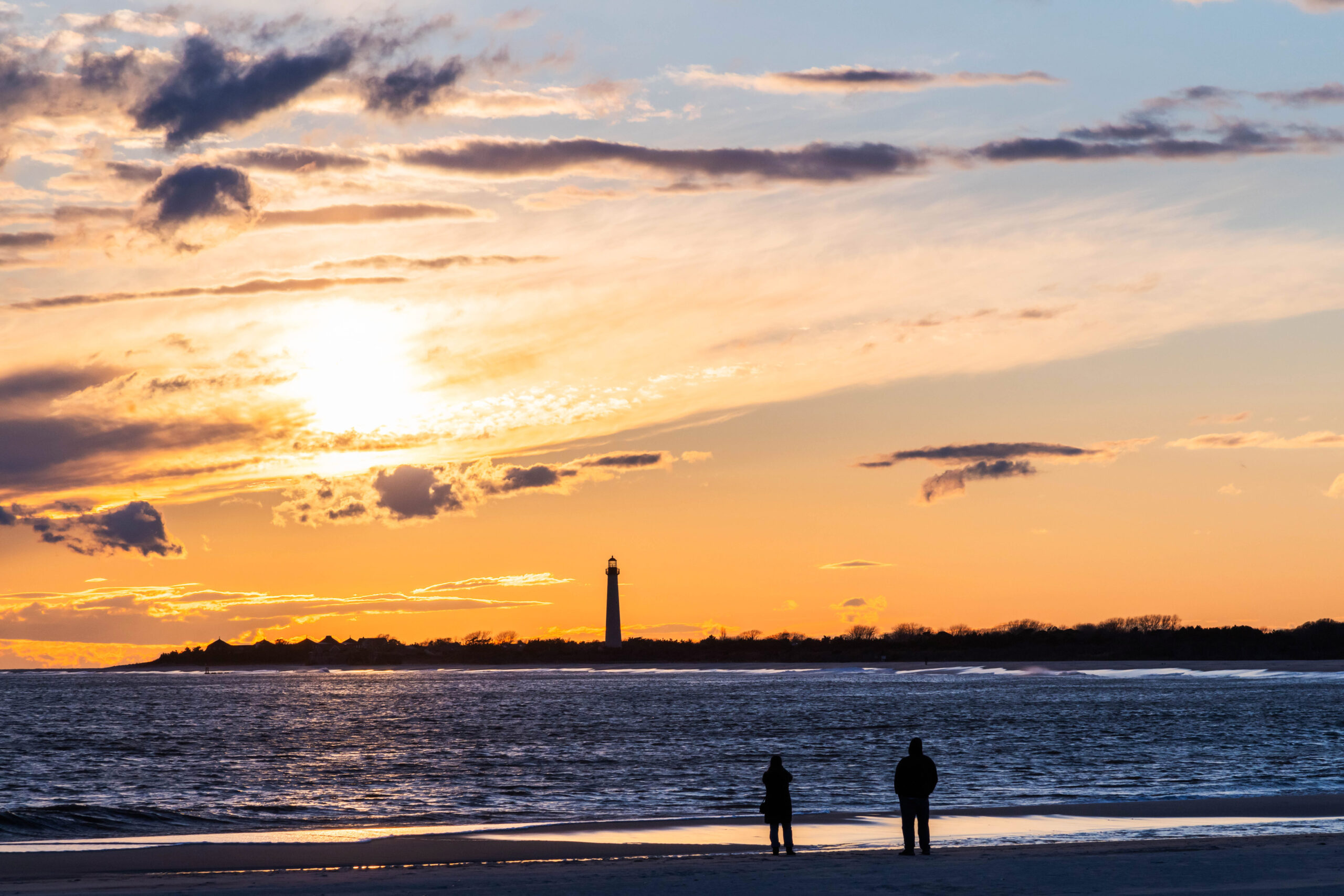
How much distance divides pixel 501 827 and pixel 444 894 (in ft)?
48.4

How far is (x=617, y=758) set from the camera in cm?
6359

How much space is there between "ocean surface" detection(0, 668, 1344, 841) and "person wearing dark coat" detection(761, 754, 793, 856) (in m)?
12.4

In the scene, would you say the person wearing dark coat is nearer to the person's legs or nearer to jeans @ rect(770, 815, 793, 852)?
jeans @ rect(770, 815, 793, 852)

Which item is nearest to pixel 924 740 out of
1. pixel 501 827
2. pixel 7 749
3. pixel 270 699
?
pixel 501 827

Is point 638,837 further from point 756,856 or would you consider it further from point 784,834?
point 784,834

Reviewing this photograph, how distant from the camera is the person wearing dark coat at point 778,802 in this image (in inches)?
1064

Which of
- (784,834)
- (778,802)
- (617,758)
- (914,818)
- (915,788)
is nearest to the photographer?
(915,788)

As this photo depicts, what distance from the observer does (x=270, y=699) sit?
538 ft

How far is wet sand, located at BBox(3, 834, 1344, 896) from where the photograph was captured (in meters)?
22.5

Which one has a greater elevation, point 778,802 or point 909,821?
point 778,802

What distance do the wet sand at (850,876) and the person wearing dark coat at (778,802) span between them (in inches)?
23.6

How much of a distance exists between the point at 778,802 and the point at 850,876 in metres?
3.86

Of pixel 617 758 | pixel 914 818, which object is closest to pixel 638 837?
pixel 914 818

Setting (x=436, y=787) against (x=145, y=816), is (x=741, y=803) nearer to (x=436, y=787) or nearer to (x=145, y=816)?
(x=436, y=787)
